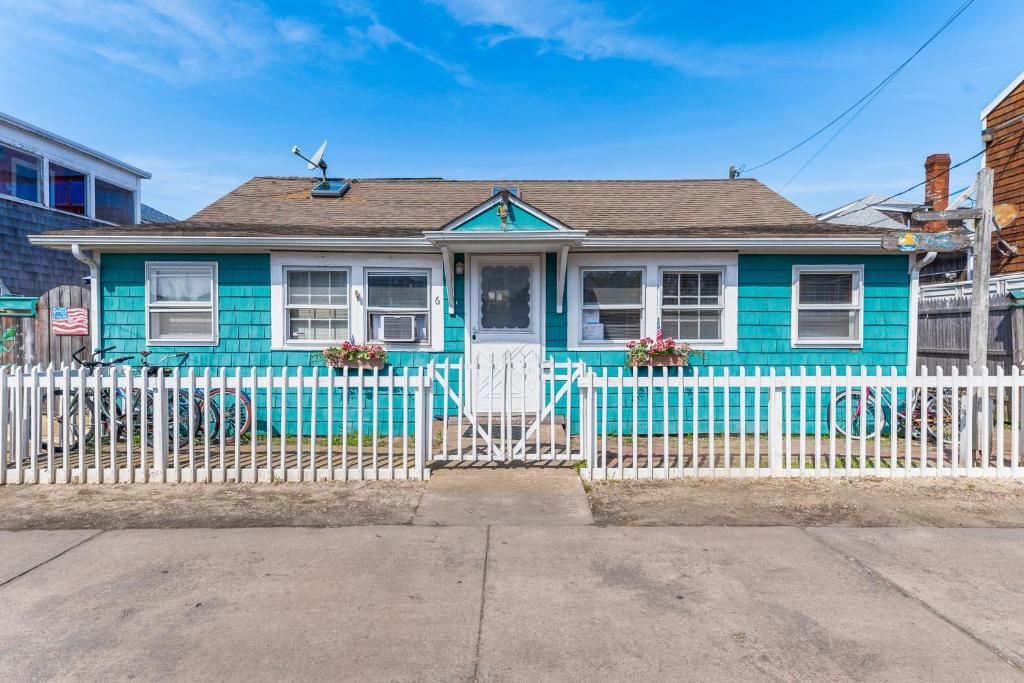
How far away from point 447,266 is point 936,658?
6.43 m

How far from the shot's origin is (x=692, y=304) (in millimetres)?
8211

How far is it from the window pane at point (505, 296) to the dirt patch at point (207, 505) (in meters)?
3.25

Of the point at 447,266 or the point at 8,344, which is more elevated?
the point at 447,266

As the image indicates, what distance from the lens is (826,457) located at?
663 cm

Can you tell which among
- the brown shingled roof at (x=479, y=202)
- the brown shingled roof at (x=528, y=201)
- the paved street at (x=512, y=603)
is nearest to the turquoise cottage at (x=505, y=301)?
the brown shingled roof at (x=479, y=202)

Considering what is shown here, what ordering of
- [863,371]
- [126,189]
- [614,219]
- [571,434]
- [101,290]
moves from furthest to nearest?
[126,189]
[614,219]
[101,290]
[571,434]
[863,371]

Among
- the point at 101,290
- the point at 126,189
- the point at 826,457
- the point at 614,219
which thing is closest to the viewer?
the point at 826,457

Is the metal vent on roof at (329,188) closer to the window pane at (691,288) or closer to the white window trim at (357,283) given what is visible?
the white window trim at (357,283)

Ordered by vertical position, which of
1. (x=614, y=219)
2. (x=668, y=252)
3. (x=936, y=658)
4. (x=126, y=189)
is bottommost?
(x=936, y=658)

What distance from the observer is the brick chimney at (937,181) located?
16625 mm

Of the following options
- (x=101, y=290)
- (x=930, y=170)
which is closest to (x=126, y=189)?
(x=101, y=290)

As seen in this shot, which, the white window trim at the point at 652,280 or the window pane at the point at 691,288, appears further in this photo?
the window pane at the point at 691,288

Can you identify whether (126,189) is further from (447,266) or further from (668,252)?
(668,252)

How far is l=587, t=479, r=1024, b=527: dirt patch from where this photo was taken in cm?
455
